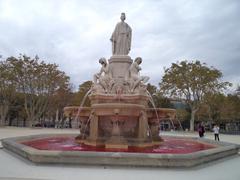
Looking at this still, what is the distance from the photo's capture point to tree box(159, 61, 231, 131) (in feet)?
151

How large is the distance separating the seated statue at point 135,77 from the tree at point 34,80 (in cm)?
3190

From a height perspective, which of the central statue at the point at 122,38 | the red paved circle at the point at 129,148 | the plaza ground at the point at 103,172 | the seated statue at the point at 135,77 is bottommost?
the plaza ground at the point at 103,172

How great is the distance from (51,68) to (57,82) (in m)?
2.28

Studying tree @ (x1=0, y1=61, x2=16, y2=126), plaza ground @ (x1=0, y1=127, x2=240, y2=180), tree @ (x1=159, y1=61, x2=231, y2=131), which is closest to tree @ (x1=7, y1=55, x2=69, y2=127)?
tree @ (x1=0, y1=61, x2=16, y2=126)

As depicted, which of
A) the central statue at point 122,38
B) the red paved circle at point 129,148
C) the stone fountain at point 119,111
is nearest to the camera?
the red paved circle at point 129,148

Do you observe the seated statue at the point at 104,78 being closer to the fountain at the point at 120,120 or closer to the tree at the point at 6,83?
the fountain at the point at 120,120

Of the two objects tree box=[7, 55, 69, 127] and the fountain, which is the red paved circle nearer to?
the fountain

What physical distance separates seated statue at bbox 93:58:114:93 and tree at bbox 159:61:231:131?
3215cm

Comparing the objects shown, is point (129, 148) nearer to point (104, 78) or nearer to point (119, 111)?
point (119, 111)

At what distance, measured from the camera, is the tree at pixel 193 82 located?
151ft

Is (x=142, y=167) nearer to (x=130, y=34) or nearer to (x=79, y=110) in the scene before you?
(x=79, y=110)

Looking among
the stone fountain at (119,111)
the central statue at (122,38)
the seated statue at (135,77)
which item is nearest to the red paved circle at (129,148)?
the stone fountain at (119,111)

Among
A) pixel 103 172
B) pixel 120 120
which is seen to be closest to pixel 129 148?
pixel 120 120

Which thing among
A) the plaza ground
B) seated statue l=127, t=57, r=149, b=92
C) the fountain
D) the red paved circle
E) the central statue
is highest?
the central statue
